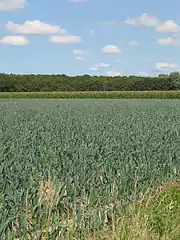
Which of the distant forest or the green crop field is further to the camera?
the distant forest

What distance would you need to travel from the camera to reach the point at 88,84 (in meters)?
101

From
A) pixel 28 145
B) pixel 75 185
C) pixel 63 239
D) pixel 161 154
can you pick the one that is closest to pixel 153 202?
pixel 75 185

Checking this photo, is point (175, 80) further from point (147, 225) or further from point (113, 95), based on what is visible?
point (147, 225)

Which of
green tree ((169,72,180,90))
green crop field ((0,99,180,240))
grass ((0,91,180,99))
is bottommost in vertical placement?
grass ((0,91,180,99))

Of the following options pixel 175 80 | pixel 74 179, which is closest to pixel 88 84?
pixel 175 80

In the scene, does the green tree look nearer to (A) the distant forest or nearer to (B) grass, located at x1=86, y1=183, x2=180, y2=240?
(A) the distant forest

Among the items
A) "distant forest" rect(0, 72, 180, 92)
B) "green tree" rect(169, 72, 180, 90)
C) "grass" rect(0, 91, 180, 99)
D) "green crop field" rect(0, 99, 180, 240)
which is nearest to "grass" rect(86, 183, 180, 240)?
"green crop field" rect(0, 99, 180, 240)

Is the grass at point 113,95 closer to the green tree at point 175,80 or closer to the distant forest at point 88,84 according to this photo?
the distant forest at point 88,84

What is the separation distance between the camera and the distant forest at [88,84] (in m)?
96.4

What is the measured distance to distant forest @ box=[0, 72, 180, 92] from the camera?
9638 centimetres

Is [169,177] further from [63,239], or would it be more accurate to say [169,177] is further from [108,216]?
[63,239]

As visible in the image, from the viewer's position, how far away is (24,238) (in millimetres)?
4188

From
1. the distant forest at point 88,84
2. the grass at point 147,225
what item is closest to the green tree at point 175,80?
the distant forest at point 88,84

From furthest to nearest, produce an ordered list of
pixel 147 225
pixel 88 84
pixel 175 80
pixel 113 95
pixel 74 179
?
pixel 88 84 → pixel 175 80 → pixel 113 95 → pixel 74 179 → pixel 147 225
